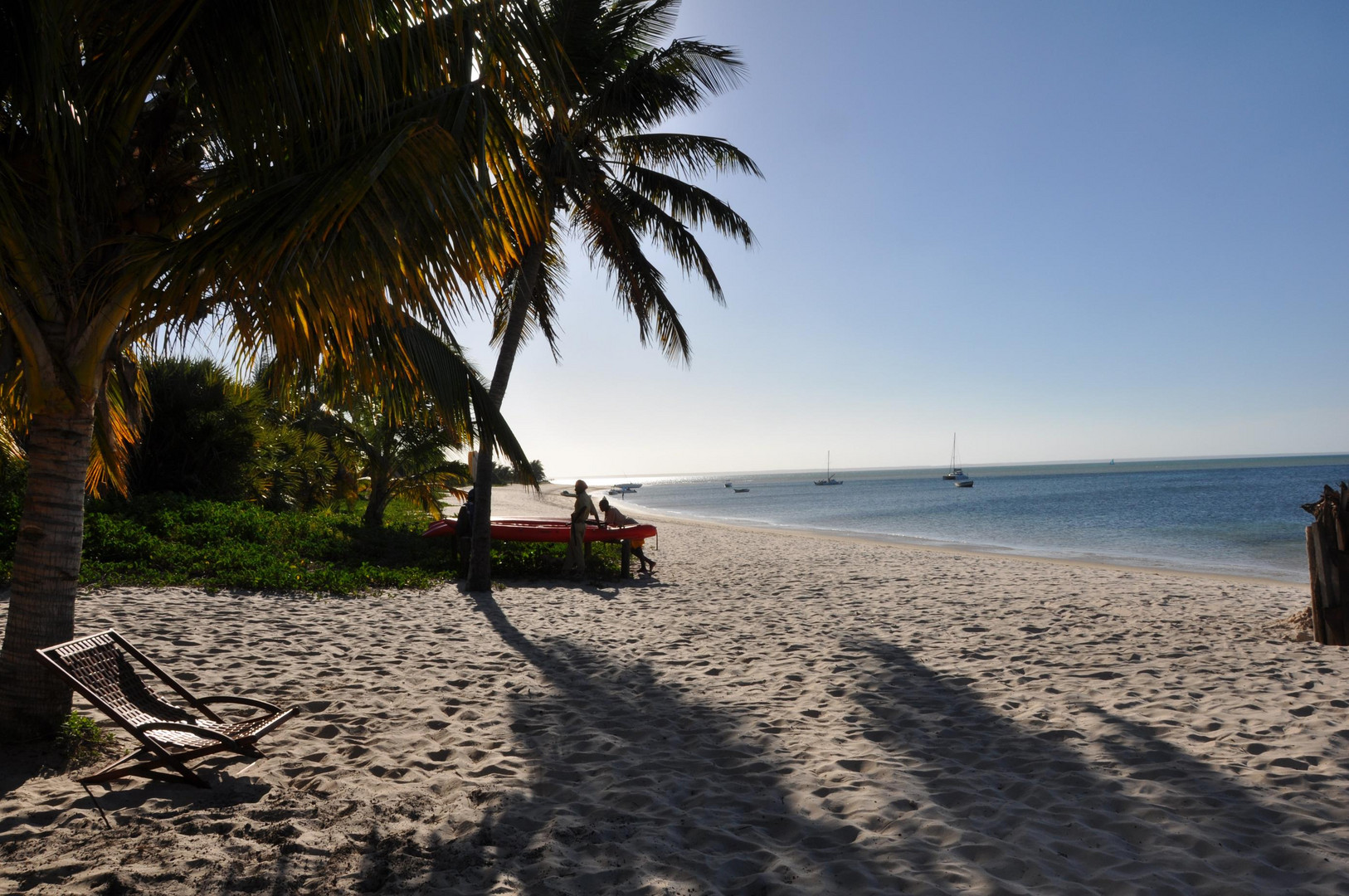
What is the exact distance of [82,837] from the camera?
3016 millimetres

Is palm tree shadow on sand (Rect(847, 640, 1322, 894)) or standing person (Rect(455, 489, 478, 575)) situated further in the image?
standing person (Rect(455, 489, 478, 575))

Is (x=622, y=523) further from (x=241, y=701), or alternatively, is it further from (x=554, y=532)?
(x=241, y=701)

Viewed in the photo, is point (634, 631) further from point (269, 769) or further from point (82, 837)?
point (82, 837)

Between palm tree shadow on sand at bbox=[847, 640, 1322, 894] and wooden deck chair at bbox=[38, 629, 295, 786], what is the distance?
3.36m

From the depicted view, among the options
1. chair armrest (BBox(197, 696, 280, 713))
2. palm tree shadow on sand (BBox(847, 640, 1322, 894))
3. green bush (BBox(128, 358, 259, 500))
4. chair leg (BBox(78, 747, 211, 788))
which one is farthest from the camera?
green bush (BBox(128, 358, 259, 500))

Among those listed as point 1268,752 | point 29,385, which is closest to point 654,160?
point 29,385

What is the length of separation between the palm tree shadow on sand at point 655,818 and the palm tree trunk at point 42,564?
2349 mm

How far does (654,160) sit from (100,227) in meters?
8.09

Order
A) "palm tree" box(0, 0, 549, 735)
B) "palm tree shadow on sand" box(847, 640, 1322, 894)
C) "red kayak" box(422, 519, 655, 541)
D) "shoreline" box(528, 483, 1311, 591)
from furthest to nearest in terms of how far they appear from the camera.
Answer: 1. "shoreline" box(528, 483, 1311, 591)
2. "red kayak" box(422, 519, 655, 541)
3. "palm tree" box(0, 0, 549, 735)
4. "palm tree shadow on sand" box(847, 640, 1322, 894)

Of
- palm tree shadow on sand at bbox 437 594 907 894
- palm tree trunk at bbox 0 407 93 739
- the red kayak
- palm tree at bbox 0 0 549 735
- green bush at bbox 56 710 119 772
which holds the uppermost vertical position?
palm tree at bbox 0 0 549 735

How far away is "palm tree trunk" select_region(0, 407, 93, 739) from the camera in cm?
364

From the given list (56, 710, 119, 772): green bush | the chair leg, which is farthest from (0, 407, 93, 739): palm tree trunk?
the chair leg

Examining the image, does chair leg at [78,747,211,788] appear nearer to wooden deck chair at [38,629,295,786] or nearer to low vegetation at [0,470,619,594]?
wooden deck chair at [38,629,295,786]

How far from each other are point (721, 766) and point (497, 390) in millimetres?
6719
